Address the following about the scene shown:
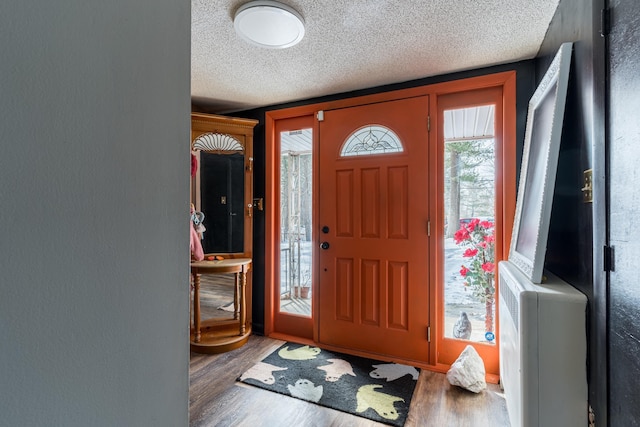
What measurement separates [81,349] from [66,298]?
109mm

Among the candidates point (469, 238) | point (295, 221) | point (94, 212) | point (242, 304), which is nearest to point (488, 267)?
point (469, 238)

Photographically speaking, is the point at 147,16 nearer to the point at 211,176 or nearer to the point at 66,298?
the point at 66,298

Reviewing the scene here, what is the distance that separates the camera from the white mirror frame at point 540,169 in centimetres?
127

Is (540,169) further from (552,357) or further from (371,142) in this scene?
(371,142)

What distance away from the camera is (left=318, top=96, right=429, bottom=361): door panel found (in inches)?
91.2

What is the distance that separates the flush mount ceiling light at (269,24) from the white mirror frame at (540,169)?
130 cm

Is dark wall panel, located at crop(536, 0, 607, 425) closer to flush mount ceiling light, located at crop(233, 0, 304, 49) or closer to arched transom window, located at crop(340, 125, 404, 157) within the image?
arched transom window, located at crop(340, 125, 404, 157)

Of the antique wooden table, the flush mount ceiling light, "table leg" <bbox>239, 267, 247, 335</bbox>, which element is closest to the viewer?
the flush mount ceiling light

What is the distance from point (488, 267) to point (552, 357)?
1.11 meters

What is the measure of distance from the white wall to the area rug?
1.33 metres

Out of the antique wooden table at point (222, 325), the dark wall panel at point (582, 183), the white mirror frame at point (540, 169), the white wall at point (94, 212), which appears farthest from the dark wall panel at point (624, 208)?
the antique wooden table at point (222, 325)

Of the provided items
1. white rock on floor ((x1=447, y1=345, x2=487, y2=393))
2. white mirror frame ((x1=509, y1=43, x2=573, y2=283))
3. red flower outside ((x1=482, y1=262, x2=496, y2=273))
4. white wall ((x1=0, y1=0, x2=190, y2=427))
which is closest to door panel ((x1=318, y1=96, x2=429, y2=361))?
white rock on floor ((x1=447, y1=345, x2=487, y2=393))

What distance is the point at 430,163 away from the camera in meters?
2.28

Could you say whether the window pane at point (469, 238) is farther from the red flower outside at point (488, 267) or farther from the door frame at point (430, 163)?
the door frame at point (430, 163)
